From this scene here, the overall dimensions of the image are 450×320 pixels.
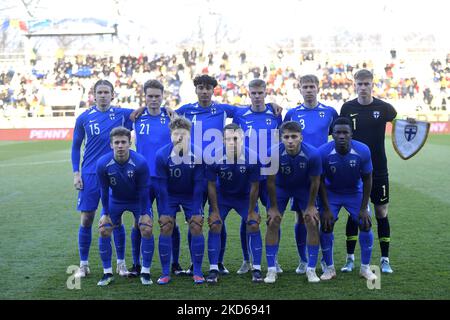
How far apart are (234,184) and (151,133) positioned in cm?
101

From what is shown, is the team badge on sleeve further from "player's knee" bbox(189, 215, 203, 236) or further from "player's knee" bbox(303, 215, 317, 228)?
"player's knee" bbox(189, 215, 203, 236)

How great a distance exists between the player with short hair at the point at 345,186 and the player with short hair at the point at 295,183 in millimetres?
149

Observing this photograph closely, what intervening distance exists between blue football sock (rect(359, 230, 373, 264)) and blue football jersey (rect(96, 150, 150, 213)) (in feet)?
6.54

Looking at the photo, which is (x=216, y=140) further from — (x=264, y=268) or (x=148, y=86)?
(x=264, y=268)

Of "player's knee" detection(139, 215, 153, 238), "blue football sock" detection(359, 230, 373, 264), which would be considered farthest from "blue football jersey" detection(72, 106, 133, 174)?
"blue football sock" detection(359, 230, 373, 264)

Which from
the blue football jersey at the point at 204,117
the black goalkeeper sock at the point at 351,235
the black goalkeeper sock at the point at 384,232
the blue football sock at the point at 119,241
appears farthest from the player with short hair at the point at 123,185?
the black goalkeeper sock at the point at 384,232

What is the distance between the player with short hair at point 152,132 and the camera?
23.0ft

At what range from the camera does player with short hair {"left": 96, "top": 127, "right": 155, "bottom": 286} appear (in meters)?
6.41

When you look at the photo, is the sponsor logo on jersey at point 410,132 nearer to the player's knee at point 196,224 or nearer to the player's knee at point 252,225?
the player's knee at point 252,225

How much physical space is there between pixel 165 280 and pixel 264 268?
3.72ft

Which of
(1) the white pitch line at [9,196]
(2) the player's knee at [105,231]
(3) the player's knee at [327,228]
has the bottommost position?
(1) the white pitch line at [9,196]

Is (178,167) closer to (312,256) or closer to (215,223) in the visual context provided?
(215,223)

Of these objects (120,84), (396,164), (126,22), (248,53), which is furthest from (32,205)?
(126,22)

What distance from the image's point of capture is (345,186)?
267 inches
